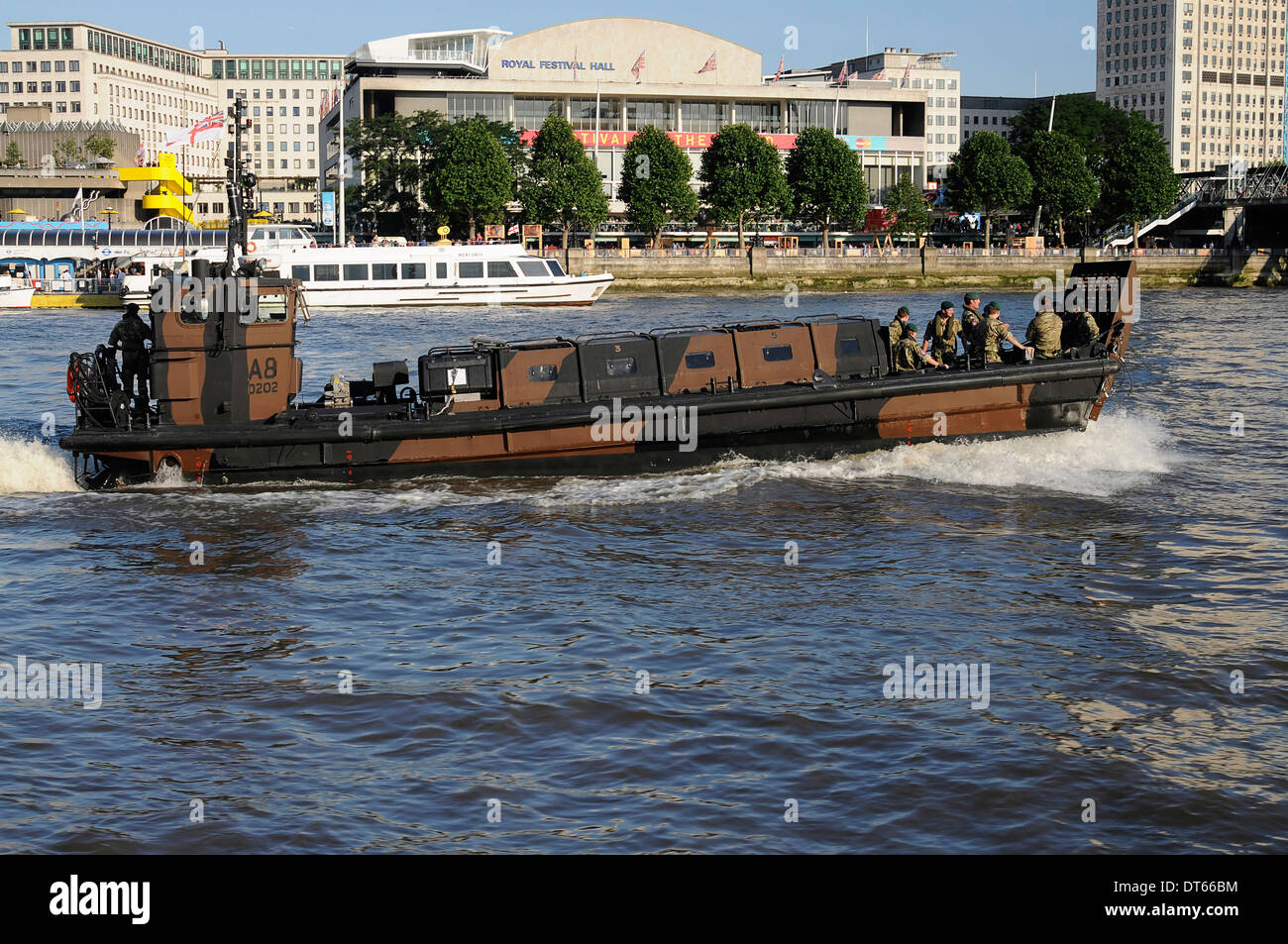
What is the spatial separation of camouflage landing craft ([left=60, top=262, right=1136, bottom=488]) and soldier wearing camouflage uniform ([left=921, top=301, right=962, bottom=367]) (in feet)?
2.64

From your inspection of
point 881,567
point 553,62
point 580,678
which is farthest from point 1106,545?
point 553,62

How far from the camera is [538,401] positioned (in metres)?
21.6

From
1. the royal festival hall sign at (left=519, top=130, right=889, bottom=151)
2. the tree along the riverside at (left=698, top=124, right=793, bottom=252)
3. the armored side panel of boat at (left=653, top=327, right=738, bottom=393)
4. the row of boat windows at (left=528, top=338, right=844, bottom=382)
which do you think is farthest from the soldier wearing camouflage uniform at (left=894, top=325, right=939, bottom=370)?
the royal festival hall sign at (left=519, top=130, right=889, bottom=151)

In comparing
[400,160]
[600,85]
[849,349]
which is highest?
[600,85]

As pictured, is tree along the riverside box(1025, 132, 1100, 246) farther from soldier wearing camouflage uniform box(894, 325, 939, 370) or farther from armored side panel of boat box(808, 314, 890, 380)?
armored side panel of boat box(808, 314, 890, 380)

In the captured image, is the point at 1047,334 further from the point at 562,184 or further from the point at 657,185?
the point at 657,185

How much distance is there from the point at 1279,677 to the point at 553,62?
121 meters

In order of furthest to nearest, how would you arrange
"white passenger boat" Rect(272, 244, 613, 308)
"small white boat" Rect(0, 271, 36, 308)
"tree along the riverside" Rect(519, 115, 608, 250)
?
"tree along the riverside" Rect(519, 115, 608, 250) < "small white boat" Rect(0, 271, 36, 308) < "white passenger boat" Rect(272, 244, 613, 308)

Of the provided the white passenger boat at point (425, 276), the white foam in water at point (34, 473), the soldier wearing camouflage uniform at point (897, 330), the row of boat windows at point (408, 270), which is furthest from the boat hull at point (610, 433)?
the row of boat windows at point (408, 270)

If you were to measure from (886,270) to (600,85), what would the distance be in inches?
1471

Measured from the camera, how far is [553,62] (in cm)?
12556

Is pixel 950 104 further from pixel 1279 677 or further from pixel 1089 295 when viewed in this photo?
pixel 1279 677

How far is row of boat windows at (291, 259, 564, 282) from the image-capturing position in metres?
69.9

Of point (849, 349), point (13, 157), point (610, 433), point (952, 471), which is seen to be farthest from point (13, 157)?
point (952, 471)
